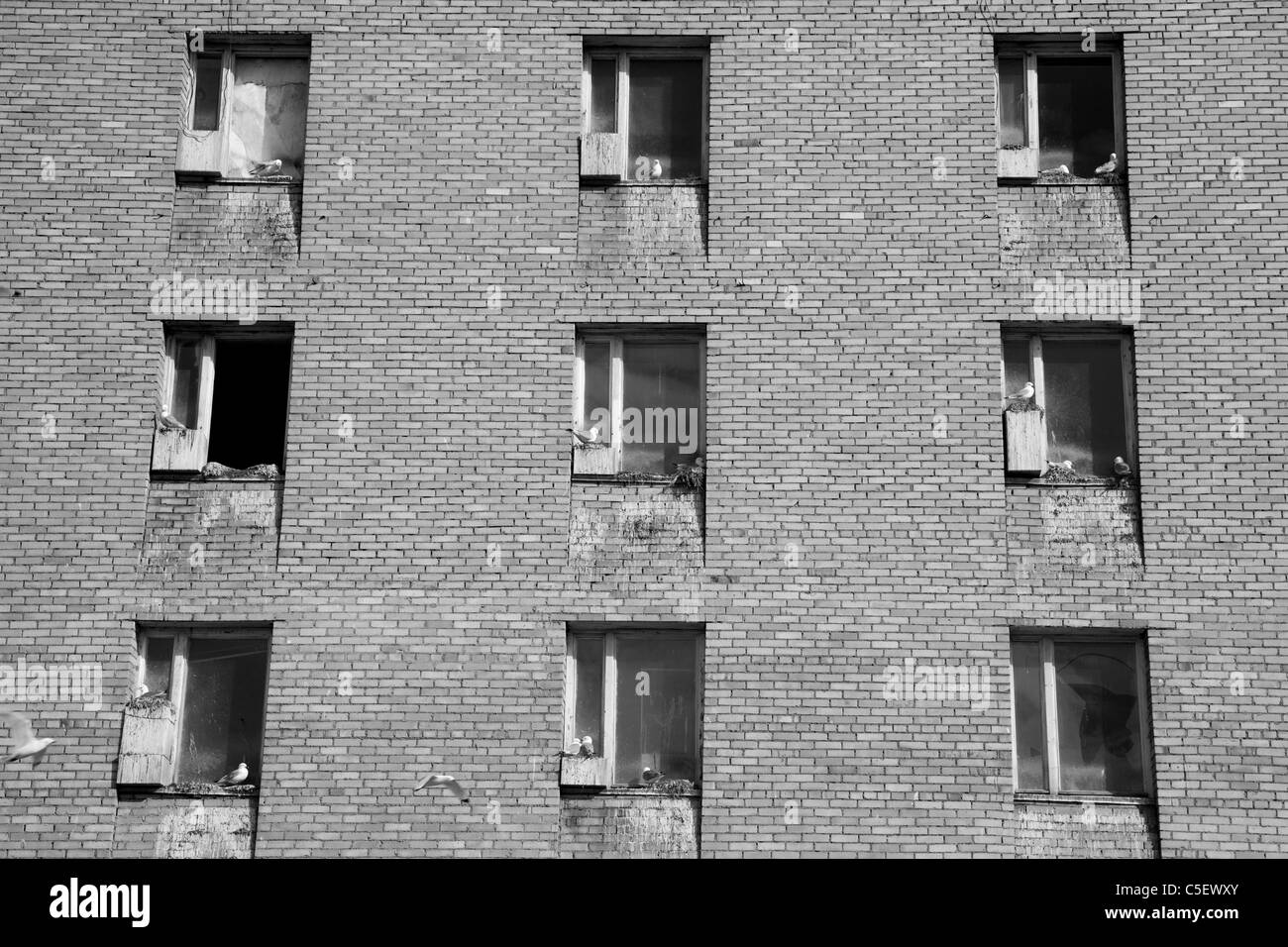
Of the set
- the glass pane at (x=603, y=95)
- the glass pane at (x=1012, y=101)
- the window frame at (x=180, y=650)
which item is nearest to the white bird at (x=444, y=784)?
the window frame at (x=180, y=650)

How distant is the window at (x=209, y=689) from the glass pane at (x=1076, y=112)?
8.46 metres

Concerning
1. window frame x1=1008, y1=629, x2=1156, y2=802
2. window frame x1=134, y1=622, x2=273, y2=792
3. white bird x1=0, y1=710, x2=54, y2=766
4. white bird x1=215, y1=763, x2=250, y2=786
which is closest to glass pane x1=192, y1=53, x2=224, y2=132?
window frame x1=134, y1=622, x2=273, y2=792

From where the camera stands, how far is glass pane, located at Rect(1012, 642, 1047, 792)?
601 inches

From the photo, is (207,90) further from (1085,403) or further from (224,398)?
(1085,403)

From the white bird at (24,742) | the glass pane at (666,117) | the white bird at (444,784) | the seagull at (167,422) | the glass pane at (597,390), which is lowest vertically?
the white bird at (444,784)

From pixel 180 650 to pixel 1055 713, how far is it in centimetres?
757

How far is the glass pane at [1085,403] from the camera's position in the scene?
16.0 metres

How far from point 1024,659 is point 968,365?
262 cm

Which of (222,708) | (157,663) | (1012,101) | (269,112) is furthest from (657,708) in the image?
(269,112)

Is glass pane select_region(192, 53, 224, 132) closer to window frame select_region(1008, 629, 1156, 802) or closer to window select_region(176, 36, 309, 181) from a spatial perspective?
window select_region(176, 36, 309, 181)

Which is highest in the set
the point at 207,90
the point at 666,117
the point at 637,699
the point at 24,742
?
the point at 207,90

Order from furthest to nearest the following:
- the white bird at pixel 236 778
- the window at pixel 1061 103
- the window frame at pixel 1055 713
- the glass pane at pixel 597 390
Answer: the window at pixel 1061 103 → the glass pane at pixel 597 390 → the white bird at pixel 236 778 → the window frame at pixel 1055 713

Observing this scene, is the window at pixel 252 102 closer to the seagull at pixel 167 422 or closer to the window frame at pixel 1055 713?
the seagull at pixel 167 422

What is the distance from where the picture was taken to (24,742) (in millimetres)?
14992
